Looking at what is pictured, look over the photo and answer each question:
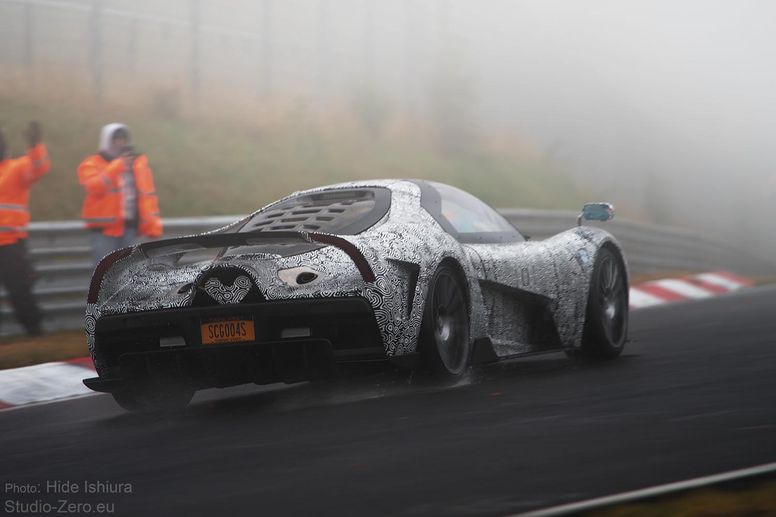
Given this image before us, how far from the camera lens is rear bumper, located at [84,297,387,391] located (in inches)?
259

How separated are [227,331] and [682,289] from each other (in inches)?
418

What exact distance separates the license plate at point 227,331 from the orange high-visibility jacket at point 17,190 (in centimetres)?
560

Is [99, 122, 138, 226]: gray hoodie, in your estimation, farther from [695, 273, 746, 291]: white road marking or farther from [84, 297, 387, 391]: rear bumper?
[695, 273, 746, 291]: white road marking

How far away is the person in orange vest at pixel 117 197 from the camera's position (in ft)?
40.3

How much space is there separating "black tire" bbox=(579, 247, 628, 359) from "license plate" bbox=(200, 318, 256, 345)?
2.79 meters

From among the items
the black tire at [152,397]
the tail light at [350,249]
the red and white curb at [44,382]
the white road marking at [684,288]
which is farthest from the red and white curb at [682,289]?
the tail light at [350,249]

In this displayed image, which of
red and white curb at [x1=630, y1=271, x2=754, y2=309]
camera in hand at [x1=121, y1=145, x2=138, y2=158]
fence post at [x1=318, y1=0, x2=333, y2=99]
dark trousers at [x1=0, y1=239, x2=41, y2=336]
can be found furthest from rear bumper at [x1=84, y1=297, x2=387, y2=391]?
fence post at [x1=318, y1=0, x2=333, y2=99]

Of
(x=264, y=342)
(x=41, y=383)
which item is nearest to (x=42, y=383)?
(x=41, y=383)

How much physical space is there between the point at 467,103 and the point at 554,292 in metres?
22.5

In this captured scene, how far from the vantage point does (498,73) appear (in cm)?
4600

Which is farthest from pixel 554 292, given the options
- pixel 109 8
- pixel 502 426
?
pixel 109 8

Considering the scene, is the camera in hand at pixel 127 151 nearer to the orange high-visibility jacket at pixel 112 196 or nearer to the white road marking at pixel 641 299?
the orange high-visibility jacket at pixel 112 196

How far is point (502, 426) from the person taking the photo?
5934 mm

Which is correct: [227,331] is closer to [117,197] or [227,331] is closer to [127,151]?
[117,197]
